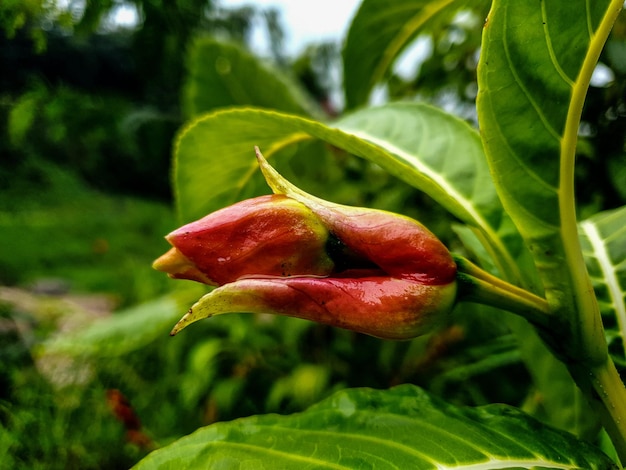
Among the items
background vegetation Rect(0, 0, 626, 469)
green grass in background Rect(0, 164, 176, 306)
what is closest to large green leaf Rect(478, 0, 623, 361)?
background vegetation Rect(0, 0, 626, 469)

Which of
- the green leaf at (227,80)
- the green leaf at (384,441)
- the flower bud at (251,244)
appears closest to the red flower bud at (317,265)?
the flower bud at (251,244)

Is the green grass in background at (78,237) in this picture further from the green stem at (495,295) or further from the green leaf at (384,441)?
the green stem at (495,295)

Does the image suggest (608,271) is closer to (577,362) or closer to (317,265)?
(577,362)

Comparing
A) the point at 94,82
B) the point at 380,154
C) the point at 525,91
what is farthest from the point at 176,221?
the point at 525,91

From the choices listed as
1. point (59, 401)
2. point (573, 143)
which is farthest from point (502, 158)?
point (59, 401)

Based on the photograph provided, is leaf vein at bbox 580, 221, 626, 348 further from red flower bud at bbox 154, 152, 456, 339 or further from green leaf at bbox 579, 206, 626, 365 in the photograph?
red flower bud at bbox 154, 152, 456, 339

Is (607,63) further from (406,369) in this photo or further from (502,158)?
(406,369)
